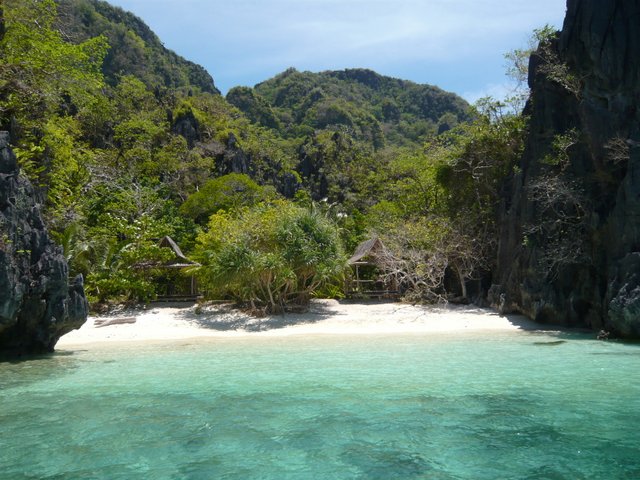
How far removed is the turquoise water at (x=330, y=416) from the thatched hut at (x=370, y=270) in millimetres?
10086

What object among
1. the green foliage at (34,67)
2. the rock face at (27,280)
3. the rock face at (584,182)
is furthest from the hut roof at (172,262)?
the rock face at (584,182)

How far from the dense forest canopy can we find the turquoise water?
6.52m

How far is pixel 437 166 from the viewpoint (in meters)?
23.8

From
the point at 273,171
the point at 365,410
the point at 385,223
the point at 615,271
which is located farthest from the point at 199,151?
the point at 365,410

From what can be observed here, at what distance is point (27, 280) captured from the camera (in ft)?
35.4

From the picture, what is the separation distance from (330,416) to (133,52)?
58.0m

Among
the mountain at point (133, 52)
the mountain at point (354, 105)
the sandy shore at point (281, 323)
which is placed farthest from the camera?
the mountain at point (354, 105)

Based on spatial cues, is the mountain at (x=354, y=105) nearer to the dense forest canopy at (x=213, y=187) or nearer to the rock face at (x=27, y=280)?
the dense forest canopy at (x=213, y=187)

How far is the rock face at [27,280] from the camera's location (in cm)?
1007

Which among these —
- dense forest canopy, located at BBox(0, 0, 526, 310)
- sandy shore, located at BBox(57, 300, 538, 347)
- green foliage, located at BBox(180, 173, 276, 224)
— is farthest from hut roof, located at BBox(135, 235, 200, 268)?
green foliage, located at BBox(180, 173, 276, 224)

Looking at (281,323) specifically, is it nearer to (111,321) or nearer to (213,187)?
(111,321)

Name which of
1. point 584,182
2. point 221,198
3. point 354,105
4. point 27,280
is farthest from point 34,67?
point 354,105

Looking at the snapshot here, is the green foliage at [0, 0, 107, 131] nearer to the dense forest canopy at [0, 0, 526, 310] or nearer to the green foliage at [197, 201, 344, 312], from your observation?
the dense forest canopy at [0, 0, 526, 310]

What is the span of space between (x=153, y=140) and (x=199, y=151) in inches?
121
